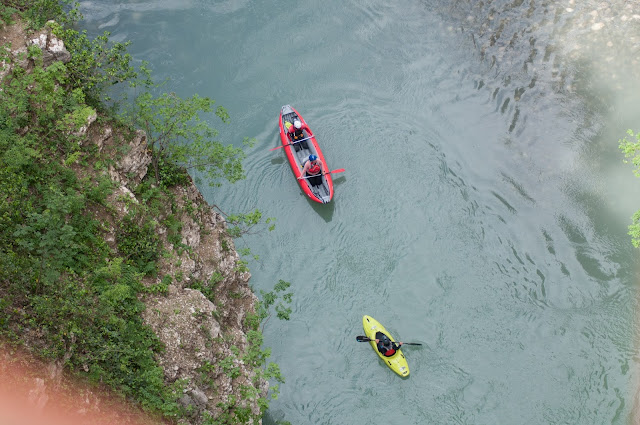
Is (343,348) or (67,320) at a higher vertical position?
(67,320)

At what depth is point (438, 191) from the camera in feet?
68.1

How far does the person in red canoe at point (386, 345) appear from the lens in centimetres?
1703

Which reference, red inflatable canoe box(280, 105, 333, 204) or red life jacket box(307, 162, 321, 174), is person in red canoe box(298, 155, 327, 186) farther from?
red inflatable canoe box(280, 105, 333, 204)

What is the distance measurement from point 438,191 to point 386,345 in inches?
264

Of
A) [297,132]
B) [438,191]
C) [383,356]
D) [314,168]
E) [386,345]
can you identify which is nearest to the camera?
[386,345]

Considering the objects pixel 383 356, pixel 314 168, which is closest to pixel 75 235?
pixel 314 168

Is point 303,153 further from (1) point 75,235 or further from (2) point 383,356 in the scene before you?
(1) point 75,235

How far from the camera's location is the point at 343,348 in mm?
17859

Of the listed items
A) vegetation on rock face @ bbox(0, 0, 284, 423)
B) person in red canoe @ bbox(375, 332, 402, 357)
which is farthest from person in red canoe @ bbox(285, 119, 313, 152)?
person in red canoe @ bbox(375, 332, 402, 357)

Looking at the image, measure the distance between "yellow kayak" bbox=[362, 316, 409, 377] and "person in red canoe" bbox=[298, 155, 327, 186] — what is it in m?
5.64

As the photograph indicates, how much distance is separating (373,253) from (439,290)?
2638mm

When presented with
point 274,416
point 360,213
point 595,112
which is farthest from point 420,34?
point 274,416

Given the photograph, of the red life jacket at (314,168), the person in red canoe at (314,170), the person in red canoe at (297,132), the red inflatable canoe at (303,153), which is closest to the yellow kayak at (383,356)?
the red inflatable canoe at (303,153)

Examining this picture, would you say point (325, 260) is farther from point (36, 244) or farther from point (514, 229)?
point (36, 244)
